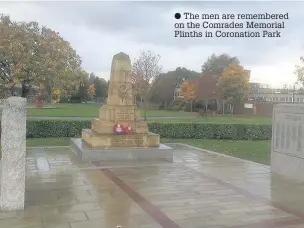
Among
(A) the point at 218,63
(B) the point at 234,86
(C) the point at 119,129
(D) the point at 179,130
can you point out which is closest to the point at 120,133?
(C) the point at 119,129

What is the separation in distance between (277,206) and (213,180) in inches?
82.0

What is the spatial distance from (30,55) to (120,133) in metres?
9.30

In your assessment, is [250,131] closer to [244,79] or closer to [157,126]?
[157,126]

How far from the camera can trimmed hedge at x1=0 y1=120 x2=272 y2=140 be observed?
17.4m

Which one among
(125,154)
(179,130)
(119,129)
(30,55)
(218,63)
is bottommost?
(125,154)

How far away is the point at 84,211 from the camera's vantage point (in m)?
5.38

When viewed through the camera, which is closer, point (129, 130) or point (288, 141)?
point (288, 141)

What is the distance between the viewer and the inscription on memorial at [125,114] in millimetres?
11312

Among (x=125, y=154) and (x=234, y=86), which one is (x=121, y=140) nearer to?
(x=125, y=154)

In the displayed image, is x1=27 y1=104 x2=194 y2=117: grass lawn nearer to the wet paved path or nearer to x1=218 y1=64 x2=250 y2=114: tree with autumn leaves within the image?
x1=218 y1=64 x2=250 y2=114: tree with autumn leaves

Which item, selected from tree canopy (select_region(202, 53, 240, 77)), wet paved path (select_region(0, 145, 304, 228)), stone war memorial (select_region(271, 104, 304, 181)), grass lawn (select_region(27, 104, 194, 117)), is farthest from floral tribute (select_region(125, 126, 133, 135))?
tree canopy (select_region(202, 53, 240, 77))

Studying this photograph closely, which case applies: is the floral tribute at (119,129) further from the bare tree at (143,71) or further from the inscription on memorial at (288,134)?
the bare tree at (143,71)

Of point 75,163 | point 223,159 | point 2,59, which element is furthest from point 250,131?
point 2,59

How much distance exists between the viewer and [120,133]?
10.8m
